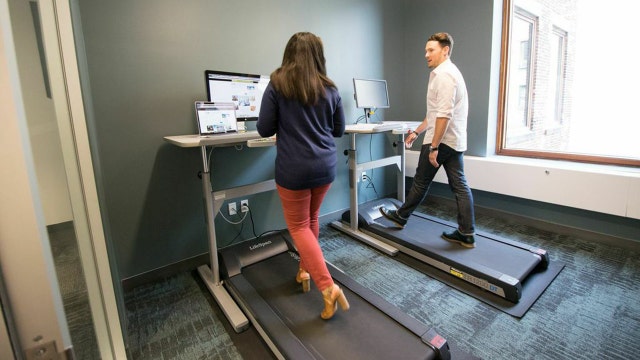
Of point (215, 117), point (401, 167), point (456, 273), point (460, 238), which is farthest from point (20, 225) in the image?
point (401, 167)

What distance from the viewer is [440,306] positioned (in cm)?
192

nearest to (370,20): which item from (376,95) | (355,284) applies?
(376,95)

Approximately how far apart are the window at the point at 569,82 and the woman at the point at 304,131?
2.51m

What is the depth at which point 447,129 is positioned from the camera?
2301mm

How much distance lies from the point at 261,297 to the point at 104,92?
1.60 metres

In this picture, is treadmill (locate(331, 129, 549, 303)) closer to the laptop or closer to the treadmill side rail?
the treadmill side rail

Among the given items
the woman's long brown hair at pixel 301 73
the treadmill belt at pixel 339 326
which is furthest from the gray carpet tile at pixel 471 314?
the woman's long brown hair at pixel 301 73

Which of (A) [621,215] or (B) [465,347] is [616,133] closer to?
(A) [621,215]

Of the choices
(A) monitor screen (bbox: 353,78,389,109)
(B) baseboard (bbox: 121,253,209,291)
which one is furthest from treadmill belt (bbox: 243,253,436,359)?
(A) monitor screen (bbox: 353,78,389,109)

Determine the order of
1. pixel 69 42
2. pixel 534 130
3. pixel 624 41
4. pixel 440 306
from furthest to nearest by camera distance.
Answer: pixel 534 130
pixel 624 41
pixel 440 306
pixel 69 42

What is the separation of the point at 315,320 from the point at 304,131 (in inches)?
38.4

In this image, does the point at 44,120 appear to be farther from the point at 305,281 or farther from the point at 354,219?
the point at 354,219

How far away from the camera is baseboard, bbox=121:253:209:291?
220 cm

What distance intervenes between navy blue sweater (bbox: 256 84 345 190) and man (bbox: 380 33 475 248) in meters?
0.96
